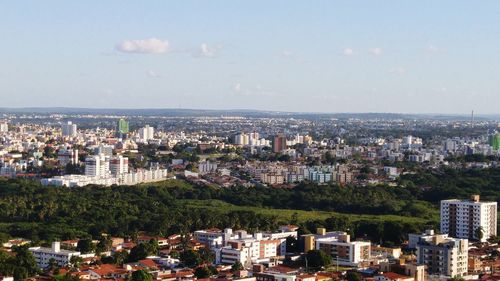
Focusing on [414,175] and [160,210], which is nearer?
[160,210]

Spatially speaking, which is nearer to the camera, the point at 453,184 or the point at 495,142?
the point at 453,184

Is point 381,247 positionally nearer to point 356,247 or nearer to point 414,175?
point 356,247

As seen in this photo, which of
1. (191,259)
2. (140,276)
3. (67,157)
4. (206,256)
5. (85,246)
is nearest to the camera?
(140,276)

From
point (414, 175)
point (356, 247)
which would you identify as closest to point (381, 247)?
point (356, 247)

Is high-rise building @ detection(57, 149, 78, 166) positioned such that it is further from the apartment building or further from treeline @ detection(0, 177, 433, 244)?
the apartment building

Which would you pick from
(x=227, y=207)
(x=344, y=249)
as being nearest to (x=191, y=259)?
(x=344, y=249)

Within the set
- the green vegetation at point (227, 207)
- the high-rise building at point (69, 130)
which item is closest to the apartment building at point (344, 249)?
the green vegetation at point (227, 207)

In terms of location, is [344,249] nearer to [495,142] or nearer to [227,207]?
[227,207]
